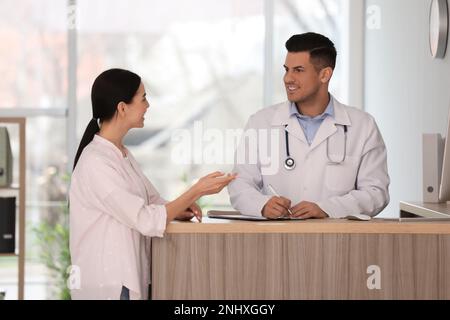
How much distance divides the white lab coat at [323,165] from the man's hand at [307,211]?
0.33m

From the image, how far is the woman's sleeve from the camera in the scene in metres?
2.55

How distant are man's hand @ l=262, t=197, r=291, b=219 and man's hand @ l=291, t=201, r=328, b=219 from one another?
3 cm

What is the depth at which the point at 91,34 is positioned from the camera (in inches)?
263

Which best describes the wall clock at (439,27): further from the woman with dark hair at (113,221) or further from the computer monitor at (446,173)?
the woman with dark hair at (113,221)

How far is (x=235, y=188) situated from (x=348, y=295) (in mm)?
782

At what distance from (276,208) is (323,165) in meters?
0.49

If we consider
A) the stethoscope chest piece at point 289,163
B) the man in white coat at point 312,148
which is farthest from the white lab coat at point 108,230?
the stethoscope chest piece at point 289,163

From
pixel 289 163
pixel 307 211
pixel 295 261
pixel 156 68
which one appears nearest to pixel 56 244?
pixel 156 68

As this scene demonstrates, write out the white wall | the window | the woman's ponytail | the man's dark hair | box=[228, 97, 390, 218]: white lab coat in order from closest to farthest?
the woman's ponytail, box=[228, 97, 390, 218]: white lab coat, the man's dark hair, the white wall, the window

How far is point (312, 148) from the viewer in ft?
10.9

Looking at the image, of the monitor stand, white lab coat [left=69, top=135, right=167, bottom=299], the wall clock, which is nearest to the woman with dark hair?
white lab coat [left=69, top=135, right=167, bottom=299]

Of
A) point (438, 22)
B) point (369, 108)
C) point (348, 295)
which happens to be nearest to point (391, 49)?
point (369, 108)

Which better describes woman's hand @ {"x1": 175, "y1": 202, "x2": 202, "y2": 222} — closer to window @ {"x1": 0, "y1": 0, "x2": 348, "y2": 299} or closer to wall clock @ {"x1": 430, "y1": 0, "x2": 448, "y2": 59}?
wall clock @ {"x1": 430, "y1": 0, "x2": 448, "y2": 59}

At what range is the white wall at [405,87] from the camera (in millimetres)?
4449
